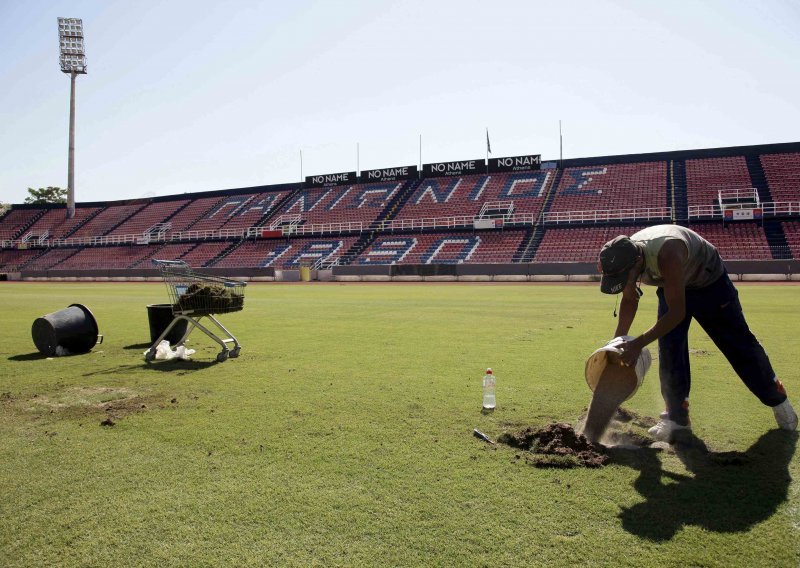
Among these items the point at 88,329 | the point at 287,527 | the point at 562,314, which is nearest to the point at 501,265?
the point at 562,314

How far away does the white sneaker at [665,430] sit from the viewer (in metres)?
4.68

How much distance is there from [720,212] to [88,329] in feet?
142

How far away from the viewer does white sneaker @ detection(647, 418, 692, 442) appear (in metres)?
4.68

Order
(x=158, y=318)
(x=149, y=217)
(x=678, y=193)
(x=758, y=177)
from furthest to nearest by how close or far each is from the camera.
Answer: (x=149, y=217) → (x=678, y=193) → (x=758, y=177) → (x=158, y=318)

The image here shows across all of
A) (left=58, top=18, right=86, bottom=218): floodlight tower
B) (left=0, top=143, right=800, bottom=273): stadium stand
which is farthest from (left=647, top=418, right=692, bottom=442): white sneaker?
(left=58, top=18, right=86, bottom=218): floodlight tower

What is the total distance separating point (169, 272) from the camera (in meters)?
8.34

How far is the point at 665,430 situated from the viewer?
473 cm

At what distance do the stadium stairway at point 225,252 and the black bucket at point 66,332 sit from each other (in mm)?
45533

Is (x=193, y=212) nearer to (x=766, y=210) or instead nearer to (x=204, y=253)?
(x=204, y=253)

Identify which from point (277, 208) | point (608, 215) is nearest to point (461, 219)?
point (608, 215)

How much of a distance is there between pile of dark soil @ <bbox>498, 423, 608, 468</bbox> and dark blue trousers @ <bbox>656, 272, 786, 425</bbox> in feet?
3.33

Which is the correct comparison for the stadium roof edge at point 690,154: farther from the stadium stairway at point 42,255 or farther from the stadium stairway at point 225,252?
the stadium stairway at point 42,255

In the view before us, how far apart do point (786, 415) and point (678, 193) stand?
45889mm

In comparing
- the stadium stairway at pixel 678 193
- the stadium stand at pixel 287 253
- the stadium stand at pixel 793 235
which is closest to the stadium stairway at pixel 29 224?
the stadium stand at pixel 287 253
